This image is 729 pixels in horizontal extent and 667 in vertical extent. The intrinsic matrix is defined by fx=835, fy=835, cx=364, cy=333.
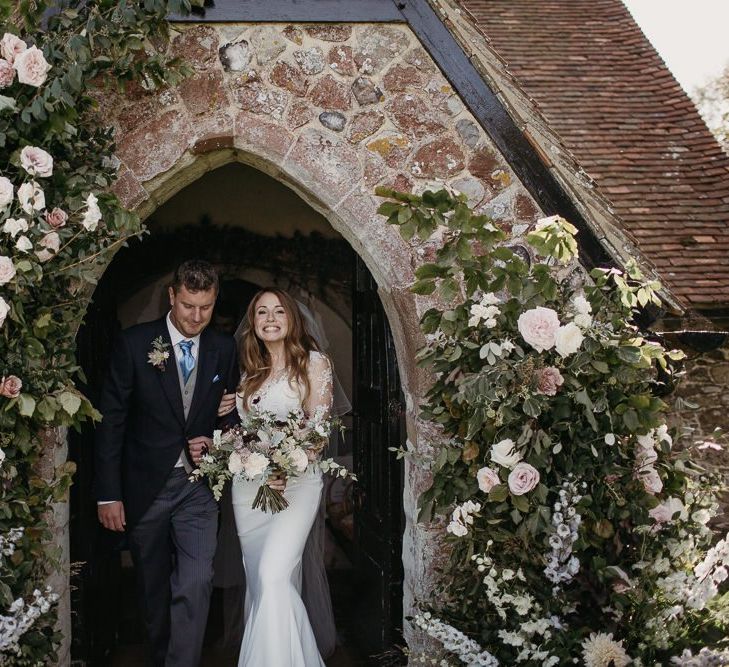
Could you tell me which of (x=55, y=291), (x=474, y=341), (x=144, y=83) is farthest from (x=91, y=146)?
(x=474, y=341)

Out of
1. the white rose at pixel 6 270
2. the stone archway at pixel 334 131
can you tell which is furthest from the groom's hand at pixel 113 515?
the white rose at pixel 6 270

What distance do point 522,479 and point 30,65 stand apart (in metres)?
2.62

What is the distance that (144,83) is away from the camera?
3.96 m

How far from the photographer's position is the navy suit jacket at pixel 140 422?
4203mm

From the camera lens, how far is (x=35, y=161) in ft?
11.1

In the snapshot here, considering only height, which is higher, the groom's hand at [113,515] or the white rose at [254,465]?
the white rose at [254,465]

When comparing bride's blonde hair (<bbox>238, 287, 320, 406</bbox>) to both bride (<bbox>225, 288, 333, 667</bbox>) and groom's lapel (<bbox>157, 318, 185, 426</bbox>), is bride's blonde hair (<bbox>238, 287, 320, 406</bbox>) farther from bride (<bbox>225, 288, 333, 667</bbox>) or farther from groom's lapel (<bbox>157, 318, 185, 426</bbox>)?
groom's lapel (<bbox>157, 318, 185, 426</bbox>)

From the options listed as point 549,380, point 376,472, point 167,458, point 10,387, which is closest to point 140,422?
point 167,458

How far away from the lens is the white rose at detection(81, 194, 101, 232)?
11.1 ft

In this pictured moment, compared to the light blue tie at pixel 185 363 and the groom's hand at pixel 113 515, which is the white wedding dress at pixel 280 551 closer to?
the light blue tie at pixel 185 363

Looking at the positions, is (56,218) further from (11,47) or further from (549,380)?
(549,380)

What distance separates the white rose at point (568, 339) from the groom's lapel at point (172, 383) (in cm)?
195

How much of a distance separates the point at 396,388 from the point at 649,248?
14.2ft

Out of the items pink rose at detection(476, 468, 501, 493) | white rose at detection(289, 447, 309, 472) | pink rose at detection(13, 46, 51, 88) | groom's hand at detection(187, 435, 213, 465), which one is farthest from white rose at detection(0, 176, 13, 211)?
pink rose at detection(476, 468, 501, 493)
